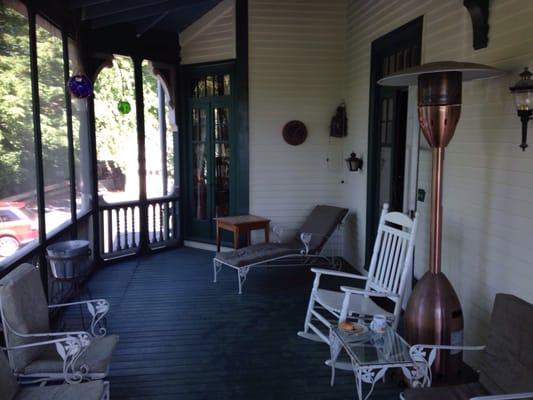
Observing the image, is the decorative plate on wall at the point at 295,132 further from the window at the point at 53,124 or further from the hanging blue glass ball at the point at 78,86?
the window at the point at 53,124

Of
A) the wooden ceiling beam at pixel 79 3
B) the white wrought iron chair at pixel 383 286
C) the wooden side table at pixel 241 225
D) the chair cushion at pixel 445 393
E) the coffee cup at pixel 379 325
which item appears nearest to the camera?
the chair cushion at pixel 445 393

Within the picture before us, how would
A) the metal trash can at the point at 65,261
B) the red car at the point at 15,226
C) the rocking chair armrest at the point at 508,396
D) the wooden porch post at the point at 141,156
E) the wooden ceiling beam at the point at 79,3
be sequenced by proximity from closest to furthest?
the rocking chair armrest at the point at 508,396 < the red car at the point at 15,226 < the metal trash can at the point at 65,261 < the wooden ceiling beam at the point at 79,3 < the wooden porch post at the point at 141,156

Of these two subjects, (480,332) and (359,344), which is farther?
(480,332)

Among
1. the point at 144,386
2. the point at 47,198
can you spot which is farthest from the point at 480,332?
the point at 47,198

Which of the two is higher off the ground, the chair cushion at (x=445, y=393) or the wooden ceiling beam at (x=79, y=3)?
the wooden ceiling beam at (x=79, y=3)

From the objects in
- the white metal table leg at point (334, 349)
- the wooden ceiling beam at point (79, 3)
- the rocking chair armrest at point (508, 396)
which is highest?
the wooden ceiling beam at point (79, 3)

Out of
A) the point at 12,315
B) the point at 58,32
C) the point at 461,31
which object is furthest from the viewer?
the point at 58,32

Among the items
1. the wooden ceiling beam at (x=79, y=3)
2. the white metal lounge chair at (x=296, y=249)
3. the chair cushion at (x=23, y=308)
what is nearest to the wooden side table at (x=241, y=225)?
the white metal lounge chair at (x=296, y=249)

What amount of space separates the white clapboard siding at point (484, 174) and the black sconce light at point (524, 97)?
15cm

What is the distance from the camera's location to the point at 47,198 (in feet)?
14.5

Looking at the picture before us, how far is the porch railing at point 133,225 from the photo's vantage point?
21.6ft

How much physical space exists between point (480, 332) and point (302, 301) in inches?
79.1

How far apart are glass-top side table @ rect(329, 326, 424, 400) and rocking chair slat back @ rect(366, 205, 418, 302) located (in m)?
0.64

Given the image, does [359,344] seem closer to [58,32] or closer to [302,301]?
[302,301]
